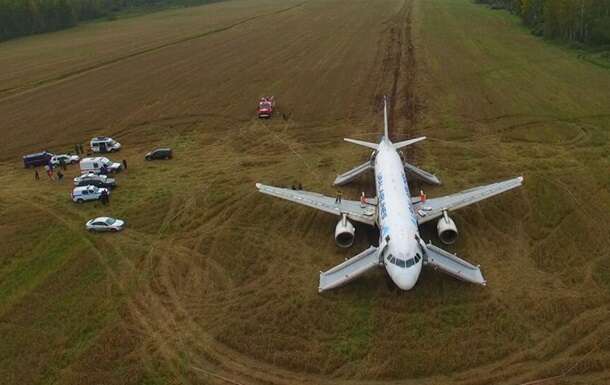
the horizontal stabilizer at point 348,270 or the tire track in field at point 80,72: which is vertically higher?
the tire track in field at point 80,72

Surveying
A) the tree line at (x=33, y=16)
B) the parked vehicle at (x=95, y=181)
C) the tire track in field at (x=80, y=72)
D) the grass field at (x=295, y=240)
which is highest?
the tree line at (x=33, y=16)

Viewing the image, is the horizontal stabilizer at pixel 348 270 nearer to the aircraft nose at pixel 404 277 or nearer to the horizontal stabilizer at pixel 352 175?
the aircraft nose at pixel 404 277

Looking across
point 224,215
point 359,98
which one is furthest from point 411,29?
point 224,215

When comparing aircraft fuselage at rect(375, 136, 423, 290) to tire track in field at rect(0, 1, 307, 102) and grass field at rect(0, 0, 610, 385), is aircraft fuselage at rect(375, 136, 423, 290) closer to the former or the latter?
grass field at rect(0, 0, 610, 385)

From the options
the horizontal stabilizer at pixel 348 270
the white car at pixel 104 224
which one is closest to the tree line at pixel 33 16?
the white car at pixel 104 224

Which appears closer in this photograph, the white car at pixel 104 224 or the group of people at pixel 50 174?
the white car at pixel 104 224

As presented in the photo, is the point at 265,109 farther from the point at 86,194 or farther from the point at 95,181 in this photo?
the point at 86,194

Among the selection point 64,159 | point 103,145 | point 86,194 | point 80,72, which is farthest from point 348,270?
point 80,72

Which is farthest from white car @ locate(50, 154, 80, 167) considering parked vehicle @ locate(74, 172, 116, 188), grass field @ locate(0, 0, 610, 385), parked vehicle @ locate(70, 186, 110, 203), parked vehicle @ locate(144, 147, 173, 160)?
parked vehicle @ locate(70, 186, 110, 203)

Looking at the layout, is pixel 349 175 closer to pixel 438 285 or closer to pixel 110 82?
pixel 438 285
